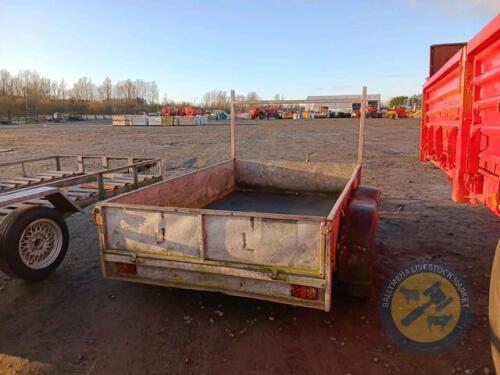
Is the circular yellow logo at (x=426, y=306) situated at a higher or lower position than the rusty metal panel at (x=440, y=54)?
lower

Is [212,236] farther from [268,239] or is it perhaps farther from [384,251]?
[384,251]

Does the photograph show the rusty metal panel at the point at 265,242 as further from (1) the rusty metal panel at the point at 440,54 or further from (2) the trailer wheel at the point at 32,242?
(1) the rusty metal panel at the point at 440,54

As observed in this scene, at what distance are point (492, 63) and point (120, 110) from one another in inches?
3723

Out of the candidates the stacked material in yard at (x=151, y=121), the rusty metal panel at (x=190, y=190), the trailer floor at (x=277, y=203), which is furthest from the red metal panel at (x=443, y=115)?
the stacked material in yard at (x=151, y=121)

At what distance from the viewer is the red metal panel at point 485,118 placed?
88.7 inches

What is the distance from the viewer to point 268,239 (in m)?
2.94

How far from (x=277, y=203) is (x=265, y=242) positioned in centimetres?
289

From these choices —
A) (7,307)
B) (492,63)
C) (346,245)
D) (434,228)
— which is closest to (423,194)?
(434,228)

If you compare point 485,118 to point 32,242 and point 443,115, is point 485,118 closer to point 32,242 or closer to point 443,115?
point 443,115

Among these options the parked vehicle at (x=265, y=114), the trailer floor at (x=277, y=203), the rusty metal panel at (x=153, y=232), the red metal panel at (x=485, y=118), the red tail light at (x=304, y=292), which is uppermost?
the parked vehicle at (x=265, y=114)

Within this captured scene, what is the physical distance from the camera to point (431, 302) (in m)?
3.56

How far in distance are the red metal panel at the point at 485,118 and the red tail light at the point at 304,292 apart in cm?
134

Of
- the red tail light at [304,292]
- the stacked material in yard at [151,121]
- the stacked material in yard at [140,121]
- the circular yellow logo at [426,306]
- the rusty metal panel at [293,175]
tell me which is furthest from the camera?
the stacked material in yard at [140,121]

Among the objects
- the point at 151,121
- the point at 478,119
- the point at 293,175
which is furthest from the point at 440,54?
the point at 151,121
